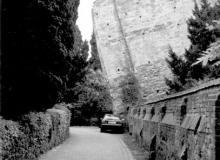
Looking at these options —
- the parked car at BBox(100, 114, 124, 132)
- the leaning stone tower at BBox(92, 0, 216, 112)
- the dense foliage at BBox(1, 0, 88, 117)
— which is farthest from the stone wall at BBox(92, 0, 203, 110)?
the dense foliage at BBox(1, 0, 88, 117)

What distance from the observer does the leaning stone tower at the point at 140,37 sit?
1188 inches

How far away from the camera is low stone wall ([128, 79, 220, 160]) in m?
4.48

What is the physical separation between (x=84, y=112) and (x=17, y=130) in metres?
24.2

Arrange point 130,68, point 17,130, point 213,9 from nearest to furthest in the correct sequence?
point 17,130, point 213,9, point 130,68

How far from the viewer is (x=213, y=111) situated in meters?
4.51

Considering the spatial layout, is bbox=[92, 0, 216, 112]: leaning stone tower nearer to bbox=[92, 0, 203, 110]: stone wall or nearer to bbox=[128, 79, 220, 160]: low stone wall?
bbox=[92, 0, 203, 110]: stone wall

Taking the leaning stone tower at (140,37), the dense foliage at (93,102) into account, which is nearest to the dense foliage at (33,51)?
the dense foliage at (93,102)

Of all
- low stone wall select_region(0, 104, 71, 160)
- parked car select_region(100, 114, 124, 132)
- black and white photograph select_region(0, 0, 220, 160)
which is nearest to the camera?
black and white photograph select_region(0, 0, 220, 160)

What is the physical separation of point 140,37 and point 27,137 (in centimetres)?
2458

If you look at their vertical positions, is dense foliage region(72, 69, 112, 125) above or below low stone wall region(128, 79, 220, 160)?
above

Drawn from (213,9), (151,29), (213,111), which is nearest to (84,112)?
(151,29)

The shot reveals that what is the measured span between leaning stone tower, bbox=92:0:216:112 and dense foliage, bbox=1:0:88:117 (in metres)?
21.2

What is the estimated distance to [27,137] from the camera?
7.91 metres

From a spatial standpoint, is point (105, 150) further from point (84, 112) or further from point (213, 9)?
point (84, 112)
